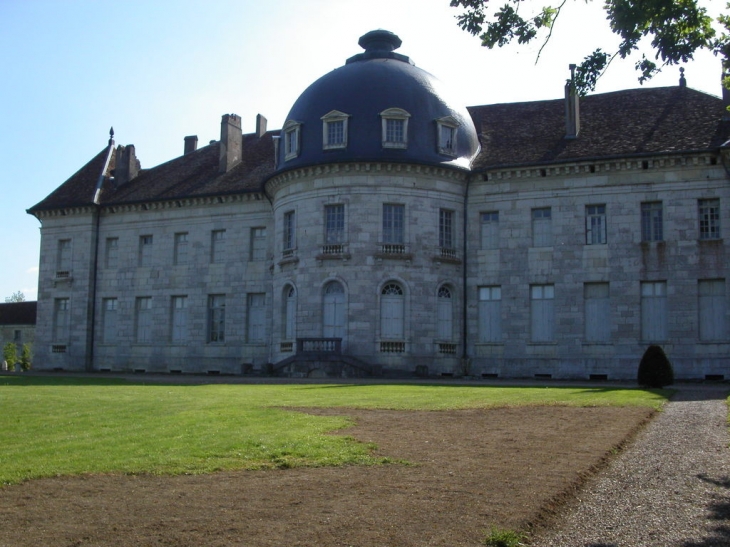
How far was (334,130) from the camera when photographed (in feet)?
112

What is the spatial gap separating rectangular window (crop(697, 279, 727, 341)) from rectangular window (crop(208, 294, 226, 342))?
20.2 m

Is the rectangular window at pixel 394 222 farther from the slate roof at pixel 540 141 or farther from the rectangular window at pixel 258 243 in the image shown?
the rectangular window at pixel 258 243

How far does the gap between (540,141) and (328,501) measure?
28762 mm

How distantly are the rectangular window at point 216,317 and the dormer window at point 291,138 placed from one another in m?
7.77

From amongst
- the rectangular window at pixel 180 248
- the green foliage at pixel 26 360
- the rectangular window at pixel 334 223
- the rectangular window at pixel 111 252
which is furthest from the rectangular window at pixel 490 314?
the green foliage at pixel 26 360

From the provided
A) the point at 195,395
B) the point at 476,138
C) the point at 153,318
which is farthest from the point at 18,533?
the point at 153,318

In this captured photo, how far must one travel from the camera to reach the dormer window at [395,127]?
110 ft

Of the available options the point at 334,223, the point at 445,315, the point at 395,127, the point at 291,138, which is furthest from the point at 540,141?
the point at 291,138

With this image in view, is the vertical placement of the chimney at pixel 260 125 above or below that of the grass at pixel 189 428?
above

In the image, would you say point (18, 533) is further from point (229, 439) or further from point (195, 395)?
point (195, 395)

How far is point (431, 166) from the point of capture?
33.7 metres

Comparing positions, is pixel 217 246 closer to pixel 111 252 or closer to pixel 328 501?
pixel 111 252

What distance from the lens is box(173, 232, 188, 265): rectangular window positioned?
40.4 m

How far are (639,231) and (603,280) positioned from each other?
7.38ft
